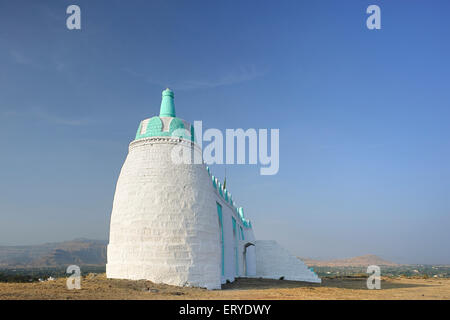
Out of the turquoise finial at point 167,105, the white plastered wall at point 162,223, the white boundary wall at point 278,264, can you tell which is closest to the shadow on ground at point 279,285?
the white boundary wall at point 278,264

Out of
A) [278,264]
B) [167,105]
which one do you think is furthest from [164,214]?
[278,264]

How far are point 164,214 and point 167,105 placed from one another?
263 inches

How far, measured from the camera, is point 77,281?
14.9 m

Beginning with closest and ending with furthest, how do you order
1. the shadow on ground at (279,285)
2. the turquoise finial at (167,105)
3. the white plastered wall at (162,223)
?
the white plastered wall at (162,223), the turquoise finial at (167,105), the shadow on ground at (279,285)

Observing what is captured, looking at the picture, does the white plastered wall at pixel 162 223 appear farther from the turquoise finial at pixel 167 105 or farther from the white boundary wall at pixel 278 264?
the white boundary wall at pixel 278 264

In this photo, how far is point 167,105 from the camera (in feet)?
65.5

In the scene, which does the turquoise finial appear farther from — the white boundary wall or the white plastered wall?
the white boundary wall

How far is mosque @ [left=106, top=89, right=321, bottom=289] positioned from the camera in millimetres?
16438

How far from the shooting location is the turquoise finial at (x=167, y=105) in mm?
19828

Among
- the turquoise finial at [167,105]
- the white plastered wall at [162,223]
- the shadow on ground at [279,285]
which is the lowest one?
the shadow on ground at [279,285]
